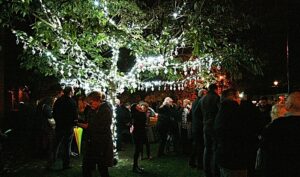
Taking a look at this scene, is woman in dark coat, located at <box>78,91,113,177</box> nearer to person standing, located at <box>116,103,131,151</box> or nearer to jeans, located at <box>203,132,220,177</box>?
jeans, located at <box>203,132,220,177</box>

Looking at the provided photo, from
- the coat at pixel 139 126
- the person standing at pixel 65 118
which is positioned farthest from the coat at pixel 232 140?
the person standing at pixel 65 118

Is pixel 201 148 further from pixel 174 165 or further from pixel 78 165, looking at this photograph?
pixel 78 165

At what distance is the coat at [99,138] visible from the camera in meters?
7.02

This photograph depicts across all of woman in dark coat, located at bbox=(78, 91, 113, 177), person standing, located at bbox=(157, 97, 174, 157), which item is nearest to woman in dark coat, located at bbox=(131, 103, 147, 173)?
person standing, located at bbox=(157, 97, 174, 157)

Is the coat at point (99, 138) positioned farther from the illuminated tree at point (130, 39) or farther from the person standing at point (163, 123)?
the person standing at point (163, 123)

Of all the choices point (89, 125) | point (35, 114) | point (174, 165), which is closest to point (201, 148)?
point (174, 165)

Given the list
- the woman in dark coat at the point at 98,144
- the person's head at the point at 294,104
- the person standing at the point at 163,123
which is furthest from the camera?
the person standing at the point at 163,123

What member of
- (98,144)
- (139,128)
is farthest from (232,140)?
(139,128)

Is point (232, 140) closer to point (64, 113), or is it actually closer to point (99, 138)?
point (99, 138)

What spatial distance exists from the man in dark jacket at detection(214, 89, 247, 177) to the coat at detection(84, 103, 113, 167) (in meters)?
2.14

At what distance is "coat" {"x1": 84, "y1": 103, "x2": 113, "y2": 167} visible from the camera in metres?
7.02

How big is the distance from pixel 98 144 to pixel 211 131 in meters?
2.09

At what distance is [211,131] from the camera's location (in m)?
7.54

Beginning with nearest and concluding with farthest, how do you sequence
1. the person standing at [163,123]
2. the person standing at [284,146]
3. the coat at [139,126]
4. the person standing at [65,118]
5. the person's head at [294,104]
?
the person standing at [284,146]
the person's head at [294,104]
the person standing at [65,118]
the coat at [139,126]
the person standing at [163,123]
